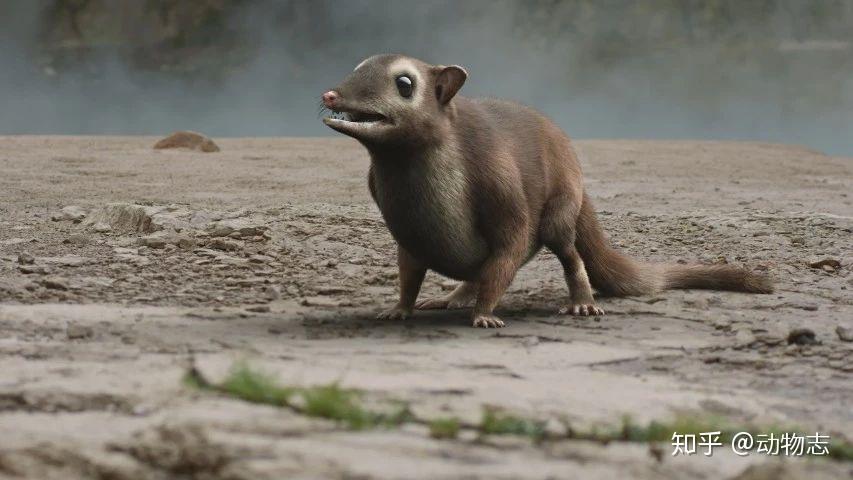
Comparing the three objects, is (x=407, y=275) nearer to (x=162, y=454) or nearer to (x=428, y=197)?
(x=428, y=197)

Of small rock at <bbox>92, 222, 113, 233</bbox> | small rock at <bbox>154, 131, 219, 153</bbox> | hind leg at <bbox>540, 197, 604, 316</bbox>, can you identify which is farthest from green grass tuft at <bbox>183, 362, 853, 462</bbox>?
small rock at <bbox>154, 131, 219, 153</bbox>

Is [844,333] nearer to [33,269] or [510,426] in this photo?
[510,426]

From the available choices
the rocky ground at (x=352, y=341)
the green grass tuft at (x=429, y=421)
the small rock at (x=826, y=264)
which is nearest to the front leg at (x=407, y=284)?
the rocky ground at (x=352, y=341)

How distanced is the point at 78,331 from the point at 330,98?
1.31m

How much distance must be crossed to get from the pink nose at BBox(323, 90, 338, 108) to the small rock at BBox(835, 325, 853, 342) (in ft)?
7.73

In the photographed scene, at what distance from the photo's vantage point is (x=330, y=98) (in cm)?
512

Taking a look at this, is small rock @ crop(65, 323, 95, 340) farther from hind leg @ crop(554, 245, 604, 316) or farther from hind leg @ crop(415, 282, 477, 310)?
hind leg @ crop(554, 245, 604, 316)

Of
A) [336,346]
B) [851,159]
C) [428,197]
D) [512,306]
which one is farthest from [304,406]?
[851,159]

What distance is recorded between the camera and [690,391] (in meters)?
4.54

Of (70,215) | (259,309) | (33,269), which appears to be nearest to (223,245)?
(33,269)

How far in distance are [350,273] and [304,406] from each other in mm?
3680

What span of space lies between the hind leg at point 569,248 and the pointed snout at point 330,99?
1.34 metres

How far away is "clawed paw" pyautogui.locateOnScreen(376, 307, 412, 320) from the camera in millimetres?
6000

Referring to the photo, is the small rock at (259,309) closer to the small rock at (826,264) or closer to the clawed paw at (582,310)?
the clawed paw at (582,310)
